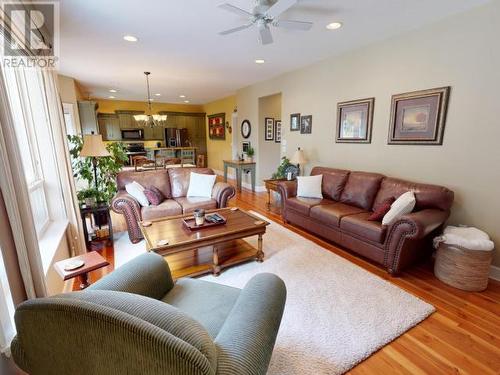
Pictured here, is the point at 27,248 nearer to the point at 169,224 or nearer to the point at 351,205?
the point at 169,224

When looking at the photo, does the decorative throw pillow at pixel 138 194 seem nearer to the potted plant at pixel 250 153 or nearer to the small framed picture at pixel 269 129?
the potted plant at pixel 250 153

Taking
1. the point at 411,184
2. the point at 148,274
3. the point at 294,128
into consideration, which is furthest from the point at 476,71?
the point at 148,274

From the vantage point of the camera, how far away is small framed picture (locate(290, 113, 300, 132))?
185 inches

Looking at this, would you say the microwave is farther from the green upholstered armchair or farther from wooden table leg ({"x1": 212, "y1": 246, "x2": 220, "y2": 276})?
the green upholstered armchair

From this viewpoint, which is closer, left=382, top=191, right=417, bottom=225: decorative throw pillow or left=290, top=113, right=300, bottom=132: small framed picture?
left=382, top=191, right=417, bottom=225: decorative throw pillow

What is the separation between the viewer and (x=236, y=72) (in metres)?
4.64

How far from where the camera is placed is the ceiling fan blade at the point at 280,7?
6.15 ft

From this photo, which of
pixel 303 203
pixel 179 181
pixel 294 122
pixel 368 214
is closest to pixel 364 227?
pixel 368 214

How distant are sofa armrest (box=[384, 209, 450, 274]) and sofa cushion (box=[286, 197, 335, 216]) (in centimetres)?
113

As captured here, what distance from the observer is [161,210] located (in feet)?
11.0

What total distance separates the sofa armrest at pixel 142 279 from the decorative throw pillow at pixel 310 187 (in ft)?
8.54

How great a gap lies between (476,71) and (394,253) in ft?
6.57

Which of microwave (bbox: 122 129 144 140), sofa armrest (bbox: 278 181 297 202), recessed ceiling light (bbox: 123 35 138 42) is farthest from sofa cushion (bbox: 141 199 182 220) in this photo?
microwave (bbox: 122 129 144 140)

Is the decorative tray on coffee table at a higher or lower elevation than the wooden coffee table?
higher
